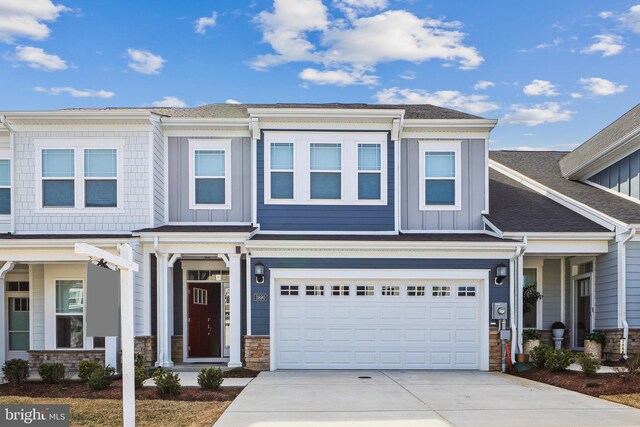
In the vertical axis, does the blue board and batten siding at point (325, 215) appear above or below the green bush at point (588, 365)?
above

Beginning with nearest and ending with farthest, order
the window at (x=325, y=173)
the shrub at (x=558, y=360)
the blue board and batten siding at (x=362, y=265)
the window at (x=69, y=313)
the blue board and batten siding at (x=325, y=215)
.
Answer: the shrub at (x=558, y=360), the blue board and batten siding at (x=362, y=265), the window at (x=69, y=313), the blue board and batten siding at (x=325, y=215), the window at (x=325, y=173)

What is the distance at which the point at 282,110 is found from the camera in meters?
15.5

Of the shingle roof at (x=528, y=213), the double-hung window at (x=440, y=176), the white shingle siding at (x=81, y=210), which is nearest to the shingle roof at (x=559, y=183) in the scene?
the shingle roof at (x=528, y=213)

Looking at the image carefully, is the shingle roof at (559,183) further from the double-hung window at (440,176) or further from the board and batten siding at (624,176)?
the double-hung window at (440,176)

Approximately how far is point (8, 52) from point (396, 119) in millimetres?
11169

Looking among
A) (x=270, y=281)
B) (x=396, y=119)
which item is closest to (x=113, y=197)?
(x=270, y=281)

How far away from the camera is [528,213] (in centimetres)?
1675

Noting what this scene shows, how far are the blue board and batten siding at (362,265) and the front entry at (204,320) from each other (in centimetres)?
249

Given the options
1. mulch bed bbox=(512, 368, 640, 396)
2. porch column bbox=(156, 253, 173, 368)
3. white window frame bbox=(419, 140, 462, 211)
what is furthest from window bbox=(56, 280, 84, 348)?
mulch bed bbox=(512, 368, 640, 396)

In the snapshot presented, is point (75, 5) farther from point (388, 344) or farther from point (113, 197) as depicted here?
point (388, 344)

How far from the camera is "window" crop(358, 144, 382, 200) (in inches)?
629

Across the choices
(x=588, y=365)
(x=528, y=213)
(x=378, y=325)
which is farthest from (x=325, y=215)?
(x=588, y=365)

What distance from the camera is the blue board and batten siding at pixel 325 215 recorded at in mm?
15820

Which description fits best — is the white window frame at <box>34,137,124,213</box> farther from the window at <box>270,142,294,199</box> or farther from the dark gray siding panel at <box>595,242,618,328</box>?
the dark gray siding panel at <box>595,242,618,328</box>
